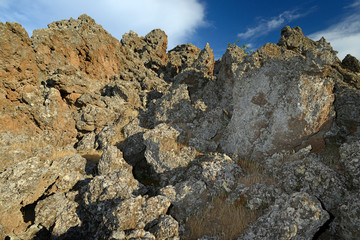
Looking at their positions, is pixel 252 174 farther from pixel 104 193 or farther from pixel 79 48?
pixel 79 48

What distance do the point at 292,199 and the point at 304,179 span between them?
2.12 meters

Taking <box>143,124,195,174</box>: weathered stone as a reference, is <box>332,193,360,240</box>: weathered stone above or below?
below

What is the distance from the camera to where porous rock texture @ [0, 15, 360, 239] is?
264 inches

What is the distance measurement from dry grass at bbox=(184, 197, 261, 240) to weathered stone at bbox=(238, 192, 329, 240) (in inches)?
26.0

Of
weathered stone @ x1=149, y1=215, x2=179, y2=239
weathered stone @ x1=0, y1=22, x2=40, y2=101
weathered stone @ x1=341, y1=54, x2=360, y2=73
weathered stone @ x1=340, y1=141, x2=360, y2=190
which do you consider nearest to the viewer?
weathered stone @ x1=149, y1=215, x2=179, y2=239

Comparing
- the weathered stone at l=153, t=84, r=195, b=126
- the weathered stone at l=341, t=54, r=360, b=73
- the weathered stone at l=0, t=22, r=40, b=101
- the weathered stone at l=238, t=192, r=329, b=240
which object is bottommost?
the weathered stone at l=238, t=192, r=329, b=240

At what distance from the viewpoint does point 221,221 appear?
7363 mm

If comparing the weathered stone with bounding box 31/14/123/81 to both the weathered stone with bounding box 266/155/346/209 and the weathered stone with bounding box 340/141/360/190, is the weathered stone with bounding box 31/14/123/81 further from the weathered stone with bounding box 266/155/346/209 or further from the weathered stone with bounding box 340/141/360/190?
the weathered stone with bounding box 340/141/360/190

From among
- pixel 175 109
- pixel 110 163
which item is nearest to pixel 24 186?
pixel 110 163

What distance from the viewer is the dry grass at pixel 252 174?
8969 mm

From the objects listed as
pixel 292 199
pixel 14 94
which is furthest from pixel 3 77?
pixel 292 199

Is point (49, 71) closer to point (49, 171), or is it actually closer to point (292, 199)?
point (49, 171)

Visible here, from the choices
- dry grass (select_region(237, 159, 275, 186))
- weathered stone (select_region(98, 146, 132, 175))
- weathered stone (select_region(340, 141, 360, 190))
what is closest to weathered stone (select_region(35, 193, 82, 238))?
weathered stone (select_region(98, 146, 132, 175))

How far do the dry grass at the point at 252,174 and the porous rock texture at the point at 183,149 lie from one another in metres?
0.08
